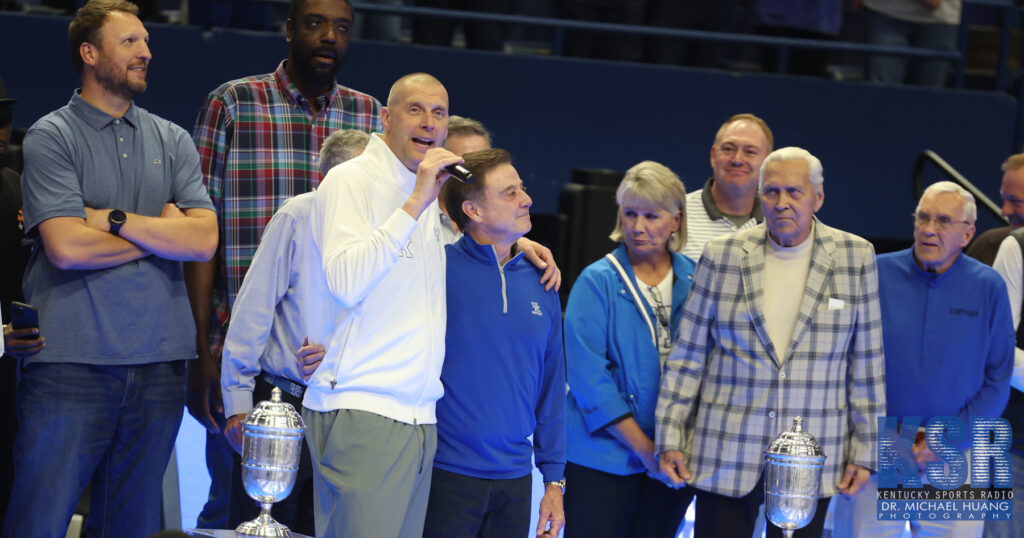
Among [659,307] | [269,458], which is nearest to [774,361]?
[659,307]

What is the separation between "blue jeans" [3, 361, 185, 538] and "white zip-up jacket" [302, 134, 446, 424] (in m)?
0.67

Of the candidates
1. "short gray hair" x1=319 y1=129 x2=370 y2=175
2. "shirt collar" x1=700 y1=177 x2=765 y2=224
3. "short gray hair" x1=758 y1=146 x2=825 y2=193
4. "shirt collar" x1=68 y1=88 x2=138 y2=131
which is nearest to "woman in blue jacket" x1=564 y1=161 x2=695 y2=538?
"short gray hair" x1=758 y1=146 x2=825 y2=193

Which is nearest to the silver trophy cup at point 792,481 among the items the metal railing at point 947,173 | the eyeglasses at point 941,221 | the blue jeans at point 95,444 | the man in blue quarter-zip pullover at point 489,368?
the man in blue quarter-zip pullover at point 489,368

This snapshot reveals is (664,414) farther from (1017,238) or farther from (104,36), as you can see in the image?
(104,36)

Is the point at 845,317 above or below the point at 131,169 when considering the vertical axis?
below

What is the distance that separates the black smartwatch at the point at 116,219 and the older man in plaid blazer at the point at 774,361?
5.09 feet

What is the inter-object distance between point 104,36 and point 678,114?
4468 millimetres

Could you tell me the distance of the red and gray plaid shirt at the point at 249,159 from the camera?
11.7ft

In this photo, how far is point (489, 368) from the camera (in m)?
2.91

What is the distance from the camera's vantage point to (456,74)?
6781 mm

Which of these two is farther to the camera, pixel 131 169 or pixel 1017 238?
pixel 1017 238

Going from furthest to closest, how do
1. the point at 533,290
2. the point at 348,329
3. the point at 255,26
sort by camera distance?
1. the point at 255,26
2. the point at 533,290
3. the point at 348,329

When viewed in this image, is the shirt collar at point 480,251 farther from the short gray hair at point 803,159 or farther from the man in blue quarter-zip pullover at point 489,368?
the short gray hair at point 803,159

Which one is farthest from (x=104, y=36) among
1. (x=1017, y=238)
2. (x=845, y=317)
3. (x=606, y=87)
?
(x=606, y=87)
